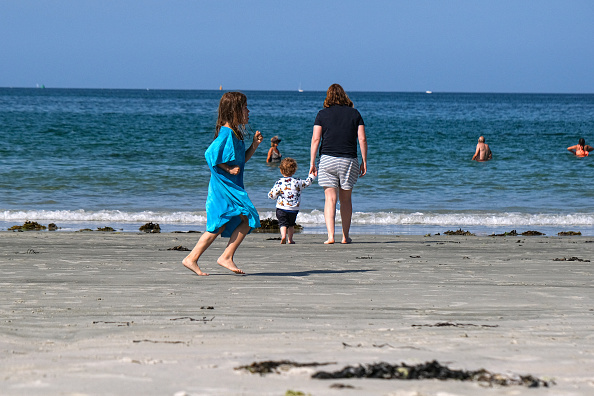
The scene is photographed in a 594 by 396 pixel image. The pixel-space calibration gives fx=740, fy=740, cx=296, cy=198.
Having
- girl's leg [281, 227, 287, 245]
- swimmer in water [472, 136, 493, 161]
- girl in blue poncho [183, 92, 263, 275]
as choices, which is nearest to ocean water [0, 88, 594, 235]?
swimmer in water [472, 136, 493, 161]

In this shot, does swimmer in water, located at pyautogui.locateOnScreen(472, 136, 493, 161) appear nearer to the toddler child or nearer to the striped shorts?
the toddler child

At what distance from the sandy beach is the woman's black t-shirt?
1.33 m

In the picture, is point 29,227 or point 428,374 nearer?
point 428,374

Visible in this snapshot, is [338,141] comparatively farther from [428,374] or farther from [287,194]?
[428,374]

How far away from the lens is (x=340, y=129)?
27.1ft

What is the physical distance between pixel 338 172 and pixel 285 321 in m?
4.23

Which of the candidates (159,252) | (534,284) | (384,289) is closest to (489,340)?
(384,289)

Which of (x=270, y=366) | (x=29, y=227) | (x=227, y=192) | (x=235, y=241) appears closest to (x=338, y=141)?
(x=235, y=241)

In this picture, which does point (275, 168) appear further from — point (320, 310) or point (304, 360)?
point (304, 360)

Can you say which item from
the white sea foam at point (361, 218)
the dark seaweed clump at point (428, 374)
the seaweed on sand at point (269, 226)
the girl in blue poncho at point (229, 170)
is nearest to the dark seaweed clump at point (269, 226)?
the seaweed on sand at point (269, 226)

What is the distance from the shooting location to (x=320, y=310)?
463 centimetres

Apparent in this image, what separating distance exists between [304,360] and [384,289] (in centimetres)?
217

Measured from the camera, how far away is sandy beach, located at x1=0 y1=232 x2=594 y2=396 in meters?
3.06

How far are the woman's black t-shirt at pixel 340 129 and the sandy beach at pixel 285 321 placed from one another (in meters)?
1.33
